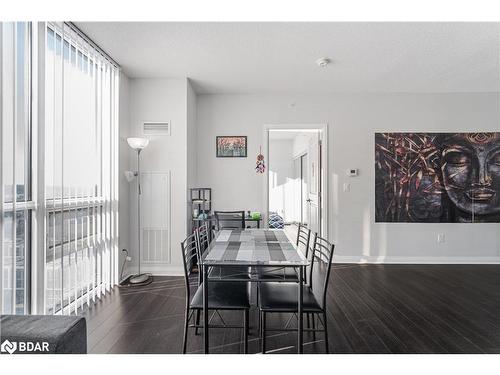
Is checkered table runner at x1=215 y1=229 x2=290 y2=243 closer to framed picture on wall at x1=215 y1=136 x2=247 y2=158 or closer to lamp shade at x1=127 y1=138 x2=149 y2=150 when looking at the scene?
lamp shade at x1=127 y1=138 x2=149 y2=150

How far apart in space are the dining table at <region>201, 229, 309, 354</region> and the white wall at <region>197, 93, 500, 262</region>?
1863 mm

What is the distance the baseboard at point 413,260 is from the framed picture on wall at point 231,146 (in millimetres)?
2231

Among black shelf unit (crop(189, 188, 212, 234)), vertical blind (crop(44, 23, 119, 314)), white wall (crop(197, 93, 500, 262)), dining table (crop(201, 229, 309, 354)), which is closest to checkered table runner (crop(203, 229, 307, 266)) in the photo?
dining table (crop(201, 229, 309, 354))

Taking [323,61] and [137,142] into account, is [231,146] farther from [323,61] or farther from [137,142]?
[323,61]

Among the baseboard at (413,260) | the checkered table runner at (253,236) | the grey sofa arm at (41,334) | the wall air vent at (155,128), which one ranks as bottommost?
the baseboard at (413,260)

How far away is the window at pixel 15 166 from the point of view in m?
1.89

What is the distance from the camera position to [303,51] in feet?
10.1

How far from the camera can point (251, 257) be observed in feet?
6.63

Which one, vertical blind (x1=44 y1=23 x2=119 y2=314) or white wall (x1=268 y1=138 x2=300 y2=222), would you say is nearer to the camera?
vertical blind (x1=44 y1=23 x2=119 y2=314)

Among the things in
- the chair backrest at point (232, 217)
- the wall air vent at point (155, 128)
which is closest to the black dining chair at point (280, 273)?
the chair backrest at point (232, 217)

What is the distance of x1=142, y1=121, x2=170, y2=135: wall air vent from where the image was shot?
384 centimetres

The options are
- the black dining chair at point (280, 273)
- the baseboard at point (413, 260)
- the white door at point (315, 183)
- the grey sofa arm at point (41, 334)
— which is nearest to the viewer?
the grey sofa arm at point (41, 334)

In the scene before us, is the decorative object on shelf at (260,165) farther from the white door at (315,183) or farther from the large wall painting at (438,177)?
the large wall painting at (438,177)

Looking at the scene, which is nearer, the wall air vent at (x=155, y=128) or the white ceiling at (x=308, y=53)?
the white ceiling at (x=308, y=53)
